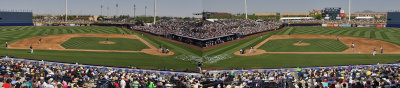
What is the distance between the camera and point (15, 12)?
7781 centimetres

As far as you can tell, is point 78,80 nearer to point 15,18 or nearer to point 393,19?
point 15,18

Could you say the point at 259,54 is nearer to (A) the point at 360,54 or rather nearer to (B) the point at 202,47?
(A) the point at 360,54

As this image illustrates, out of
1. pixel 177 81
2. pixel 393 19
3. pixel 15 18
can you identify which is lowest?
pixel 177 81

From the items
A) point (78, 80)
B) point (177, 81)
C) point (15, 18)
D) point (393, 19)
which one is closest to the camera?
point (177, 81)

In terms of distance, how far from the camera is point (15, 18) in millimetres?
77000

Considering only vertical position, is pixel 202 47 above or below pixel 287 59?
above

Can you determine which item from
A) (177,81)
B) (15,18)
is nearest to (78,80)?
(177,81)

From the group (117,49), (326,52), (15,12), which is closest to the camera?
(326,52)

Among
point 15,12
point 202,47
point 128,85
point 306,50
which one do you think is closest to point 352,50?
point 306,50

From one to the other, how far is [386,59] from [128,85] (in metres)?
25.5

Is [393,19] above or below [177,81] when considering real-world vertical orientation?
above

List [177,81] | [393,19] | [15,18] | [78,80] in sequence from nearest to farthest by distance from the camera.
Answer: [177,81], [78,80], [393,19], [15,18]

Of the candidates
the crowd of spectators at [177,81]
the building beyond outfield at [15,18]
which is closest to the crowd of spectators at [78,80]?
the crowd of spectators at [177,81]

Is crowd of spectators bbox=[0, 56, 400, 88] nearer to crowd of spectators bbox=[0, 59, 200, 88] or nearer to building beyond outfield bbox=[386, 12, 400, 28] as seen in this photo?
crowd of spectators bbox=[0, 59, 200, 88]
